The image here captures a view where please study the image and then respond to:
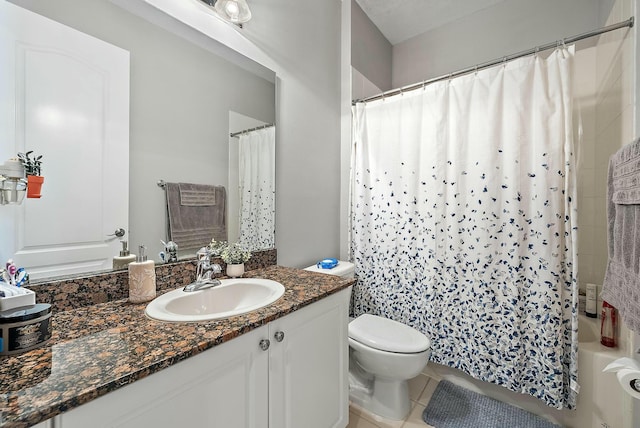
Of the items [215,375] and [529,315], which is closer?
[215,375]

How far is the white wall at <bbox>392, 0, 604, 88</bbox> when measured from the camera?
184 cm

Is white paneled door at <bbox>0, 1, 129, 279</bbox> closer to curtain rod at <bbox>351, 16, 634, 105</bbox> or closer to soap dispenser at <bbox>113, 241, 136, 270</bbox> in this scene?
soap dispenser at <bbox>113, 241, 136, 270</bbox>

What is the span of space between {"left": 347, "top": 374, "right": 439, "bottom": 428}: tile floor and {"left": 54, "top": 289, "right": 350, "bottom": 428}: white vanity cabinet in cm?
36

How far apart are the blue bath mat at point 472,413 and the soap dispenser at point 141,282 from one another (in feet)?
5.37

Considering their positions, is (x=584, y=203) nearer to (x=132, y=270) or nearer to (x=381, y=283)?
(x=381, y=283)

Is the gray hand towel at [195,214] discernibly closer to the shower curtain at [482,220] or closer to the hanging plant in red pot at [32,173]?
the hanging plant in red pot at [32,173]

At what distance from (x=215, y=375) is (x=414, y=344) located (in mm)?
1141

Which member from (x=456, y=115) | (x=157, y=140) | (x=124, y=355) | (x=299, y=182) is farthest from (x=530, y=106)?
(x=124, y=355)

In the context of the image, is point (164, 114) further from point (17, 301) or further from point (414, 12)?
point (414, 12)

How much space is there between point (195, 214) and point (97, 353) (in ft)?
2.28

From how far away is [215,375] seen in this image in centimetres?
75

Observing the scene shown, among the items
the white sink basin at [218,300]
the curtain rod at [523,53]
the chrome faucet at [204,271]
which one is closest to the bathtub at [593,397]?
the curtain rod at [523,53]

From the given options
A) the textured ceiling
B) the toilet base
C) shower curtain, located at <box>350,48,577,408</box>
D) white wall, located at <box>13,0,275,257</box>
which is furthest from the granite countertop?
the textured ceiling

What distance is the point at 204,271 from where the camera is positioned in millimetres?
1211
